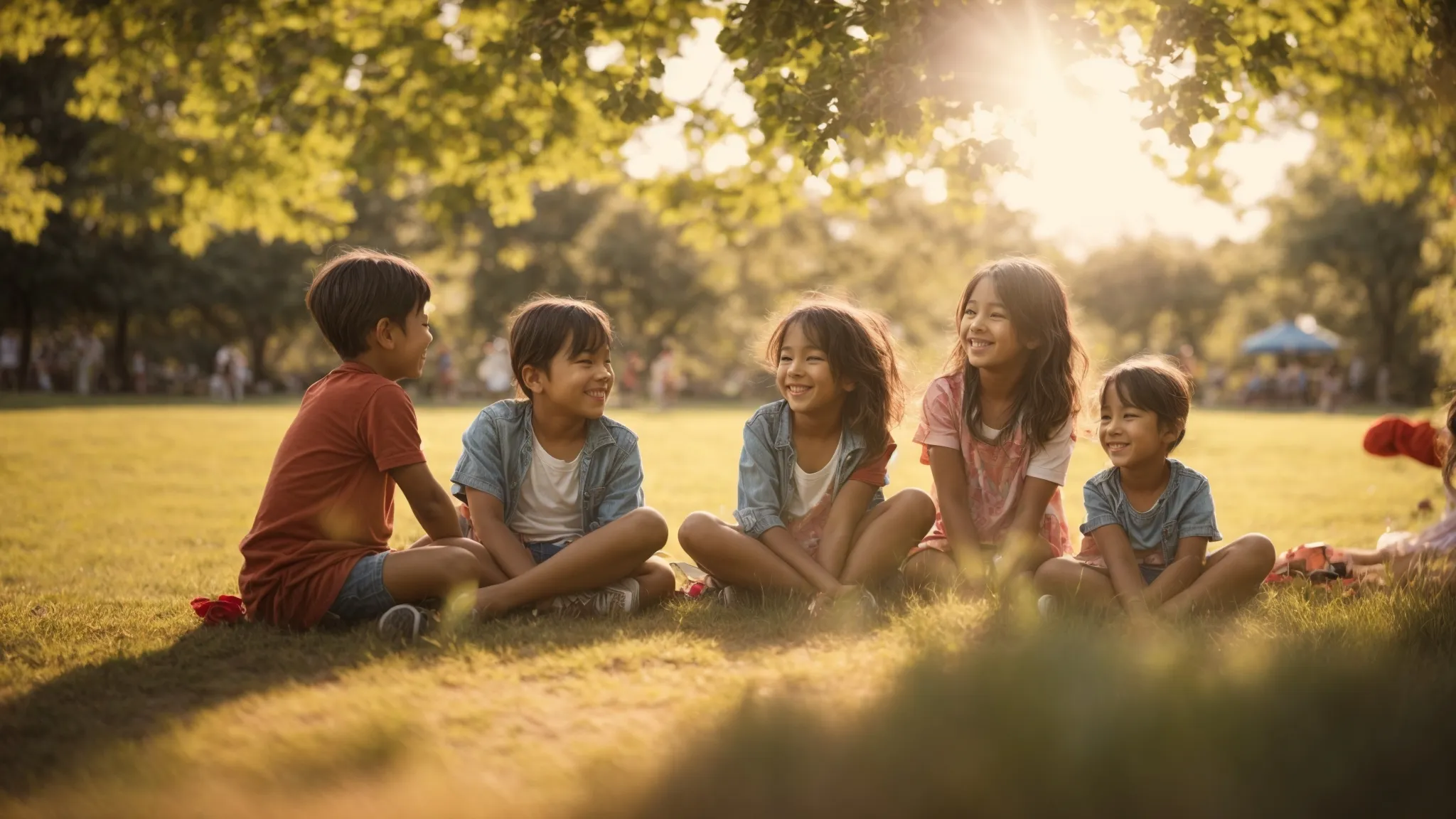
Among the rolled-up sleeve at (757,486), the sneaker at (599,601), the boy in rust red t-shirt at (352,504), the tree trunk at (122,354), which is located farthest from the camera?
the tree trunk at (122,354)

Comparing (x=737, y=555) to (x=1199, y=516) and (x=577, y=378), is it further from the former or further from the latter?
(x=1199, y=516)

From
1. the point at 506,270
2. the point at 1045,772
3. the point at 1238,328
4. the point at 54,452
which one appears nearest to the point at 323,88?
the point at 54,452

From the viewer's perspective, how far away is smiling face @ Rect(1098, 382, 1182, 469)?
438cm

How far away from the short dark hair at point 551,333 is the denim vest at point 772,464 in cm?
81

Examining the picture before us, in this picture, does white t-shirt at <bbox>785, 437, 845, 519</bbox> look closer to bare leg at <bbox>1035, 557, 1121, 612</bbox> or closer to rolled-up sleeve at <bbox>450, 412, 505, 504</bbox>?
bare leg at <bbox>1035, 557, 1121, 612</bbox>

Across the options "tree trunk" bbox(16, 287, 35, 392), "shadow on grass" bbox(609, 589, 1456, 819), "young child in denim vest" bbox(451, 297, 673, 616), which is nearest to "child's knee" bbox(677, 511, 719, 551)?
"young child in denim vest" bbox(451, 297, 673, 616)

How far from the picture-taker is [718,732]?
2553 mm

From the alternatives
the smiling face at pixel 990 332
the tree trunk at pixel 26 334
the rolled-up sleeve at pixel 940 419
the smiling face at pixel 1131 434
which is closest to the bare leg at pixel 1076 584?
the smiling face at pixel 1131 434

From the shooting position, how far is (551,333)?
452cm

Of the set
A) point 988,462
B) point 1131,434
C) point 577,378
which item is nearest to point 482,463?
point 577,378

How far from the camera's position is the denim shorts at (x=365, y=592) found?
3.99 metres

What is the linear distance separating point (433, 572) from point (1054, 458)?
2.73 m

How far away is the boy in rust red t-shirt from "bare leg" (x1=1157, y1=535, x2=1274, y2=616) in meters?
2.90

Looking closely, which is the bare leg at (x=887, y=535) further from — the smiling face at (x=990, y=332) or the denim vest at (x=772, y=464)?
the smiling face at (x=990, y=332)
